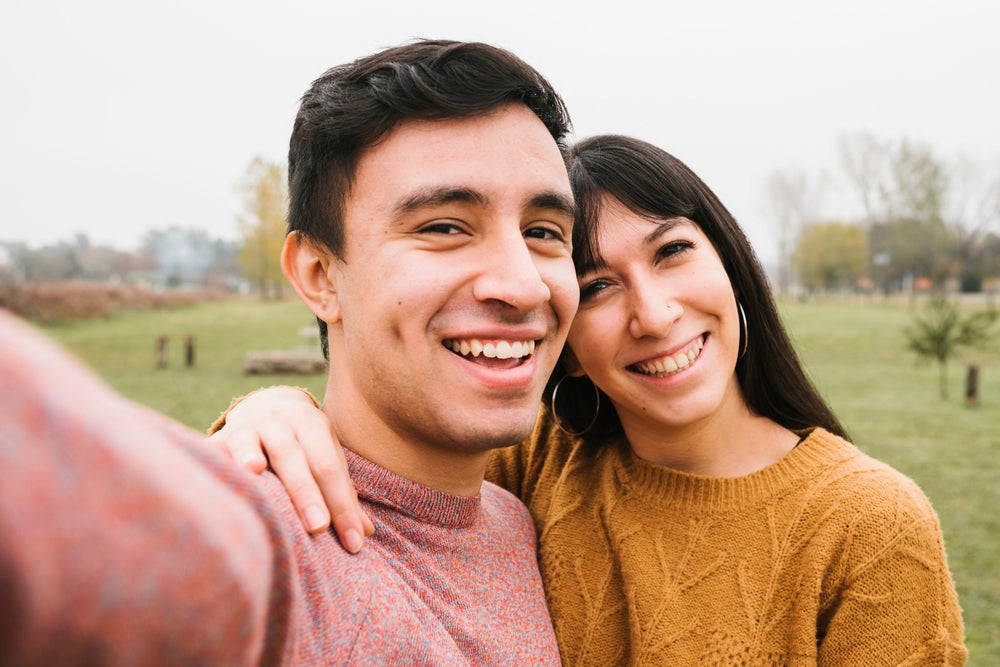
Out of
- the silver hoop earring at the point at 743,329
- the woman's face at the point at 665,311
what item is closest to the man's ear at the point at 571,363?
the woman's face at the point at 665,311

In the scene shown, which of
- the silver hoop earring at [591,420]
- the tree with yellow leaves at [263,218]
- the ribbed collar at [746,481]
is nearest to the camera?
the ribbed collar at [746,481]

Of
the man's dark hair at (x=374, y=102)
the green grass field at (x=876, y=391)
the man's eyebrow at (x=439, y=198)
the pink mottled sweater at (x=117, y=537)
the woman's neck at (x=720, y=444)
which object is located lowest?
the green grass field at (x=876, y=391)

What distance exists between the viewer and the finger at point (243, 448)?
154 cm

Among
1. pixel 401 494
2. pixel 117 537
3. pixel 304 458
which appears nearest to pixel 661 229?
pixel 401 494

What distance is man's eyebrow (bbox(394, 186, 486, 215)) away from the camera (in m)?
1.71

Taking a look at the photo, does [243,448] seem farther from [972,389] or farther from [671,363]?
[972,389]

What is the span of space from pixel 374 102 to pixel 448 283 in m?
0.50

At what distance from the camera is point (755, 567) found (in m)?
2.03

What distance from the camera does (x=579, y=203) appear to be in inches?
90.5

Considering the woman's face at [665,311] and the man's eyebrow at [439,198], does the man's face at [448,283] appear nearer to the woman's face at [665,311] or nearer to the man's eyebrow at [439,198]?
the man's eyebrow at [439,198]

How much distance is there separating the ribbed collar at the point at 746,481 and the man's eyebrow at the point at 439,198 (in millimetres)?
1134

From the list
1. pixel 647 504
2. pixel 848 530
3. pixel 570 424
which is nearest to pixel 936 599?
pixel 848 530

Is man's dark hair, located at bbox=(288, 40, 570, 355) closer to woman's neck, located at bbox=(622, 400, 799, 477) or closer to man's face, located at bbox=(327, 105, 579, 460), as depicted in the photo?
man's face, located at bbox=(327, 105, 579, 460)

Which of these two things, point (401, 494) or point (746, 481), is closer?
point (401, 494)
